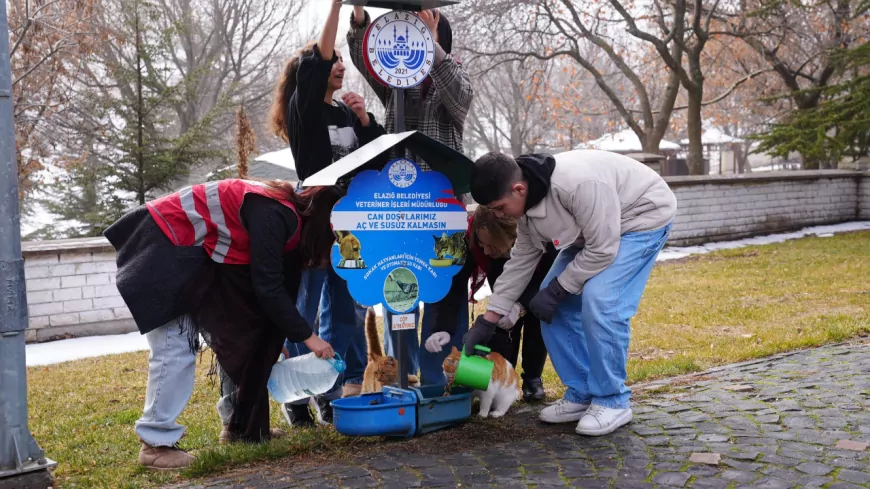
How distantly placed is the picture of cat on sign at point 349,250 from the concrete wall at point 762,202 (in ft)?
38.6

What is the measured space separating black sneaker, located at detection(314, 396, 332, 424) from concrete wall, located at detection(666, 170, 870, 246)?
11280 mm

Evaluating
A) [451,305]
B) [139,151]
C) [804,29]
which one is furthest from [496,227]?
[804,29]

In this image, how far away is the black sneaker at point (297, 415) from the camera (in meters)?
4.62

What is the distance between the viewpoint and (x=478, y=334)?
164 inches

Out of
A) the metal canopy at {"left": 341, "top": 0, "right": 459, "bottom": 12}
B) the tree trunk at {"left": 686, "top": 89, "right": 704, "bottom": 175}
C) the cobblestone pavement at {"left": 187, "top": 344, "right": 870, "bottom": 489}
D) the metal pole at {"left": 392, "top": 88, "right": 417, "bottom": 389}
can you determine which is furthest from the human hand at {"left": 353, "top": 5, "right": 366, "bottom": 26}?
the tree trunk at {"left": 686, "top": 89, "right": 704, "bottom": 175}

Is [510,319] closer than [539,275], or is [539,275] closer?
[510,319]

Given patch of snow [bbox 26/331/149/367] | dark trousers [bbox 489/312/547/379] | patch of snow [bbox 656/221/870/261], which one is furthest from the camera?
patch of snow [bbox 656/221/870/261]

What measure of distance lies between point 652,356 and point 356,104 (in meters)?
3.14

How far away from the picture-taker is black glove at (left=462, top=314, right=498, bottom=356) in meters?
4.14

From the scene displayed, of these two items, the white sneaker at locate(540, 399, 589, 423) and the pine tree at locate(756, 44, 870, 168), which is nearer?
the white sneaker at locate(540, 399, 589, 423)

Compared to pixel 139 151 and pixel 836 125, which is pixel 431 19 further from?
pixel 836 125

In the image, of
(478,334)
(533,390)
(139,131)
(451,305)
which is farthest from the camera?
(139,131)

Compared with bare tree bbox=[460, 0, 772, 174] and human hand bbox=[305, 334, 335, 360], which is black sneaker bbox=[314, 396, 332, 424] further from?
bare tree bbox=[460, 0, 772, 174]

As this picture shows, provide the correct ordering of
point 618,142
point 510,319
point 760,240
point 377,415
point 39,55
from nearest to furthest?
1. point 377,415
2. point 510,319
3. point 39,55
4. point 760,240
5. point 618,142
